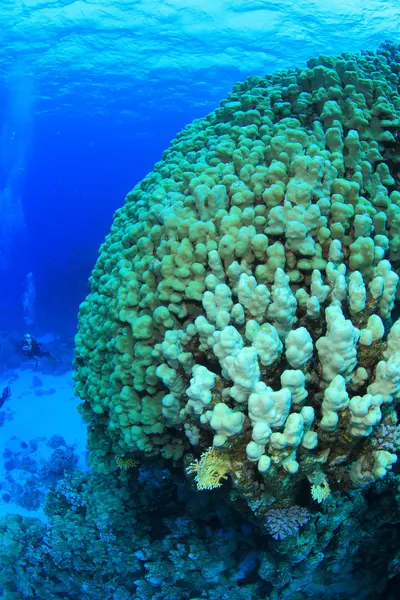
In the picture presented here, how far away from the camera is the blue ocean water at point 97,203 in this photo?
4.56m

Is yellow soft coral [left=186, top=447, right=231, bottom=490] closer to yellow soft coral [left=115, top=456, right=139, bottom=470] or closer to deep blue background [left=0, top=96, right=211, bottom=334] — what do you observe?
yellow soft coral [left=115, top=456, right=139, bottom=470]

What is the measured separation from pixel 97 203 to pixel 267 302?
4990 centimetres

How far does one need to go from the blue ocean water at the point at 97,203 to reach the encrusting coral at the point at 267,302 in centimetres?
133

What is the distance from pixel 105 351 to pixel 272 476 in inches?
84.8

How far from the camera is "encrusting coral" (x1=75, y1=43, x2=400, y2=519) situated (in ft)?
8.54

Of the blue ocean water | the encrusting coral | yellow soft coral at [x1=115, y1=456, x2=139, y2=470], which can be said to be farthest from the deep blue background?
the encrusting coral

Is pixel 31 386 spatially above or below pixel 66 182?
below

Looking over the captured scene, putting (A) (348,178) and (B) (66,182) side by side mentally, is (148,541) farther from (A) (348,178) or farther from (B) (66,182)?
(B) (66,182)

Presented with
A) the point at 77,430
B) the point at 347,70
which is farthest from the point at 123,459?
the point at 77,430

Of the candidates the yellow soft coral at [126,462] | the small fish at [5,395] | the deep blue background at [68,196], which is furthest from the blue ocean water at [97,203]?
the yellow soft coral at [126,462]

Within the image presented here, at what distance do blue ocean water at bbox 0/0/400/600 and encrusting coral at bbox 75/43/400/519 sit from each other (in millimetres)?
1333

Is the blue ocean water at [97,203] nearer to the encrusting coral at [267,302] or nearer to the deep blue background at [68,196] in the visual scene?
the deep blue background at [68,196]

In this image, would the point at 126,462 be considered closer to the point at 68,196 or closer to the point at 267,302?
the point at 267,302

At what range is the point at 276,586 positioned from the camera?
3924 millimetres
